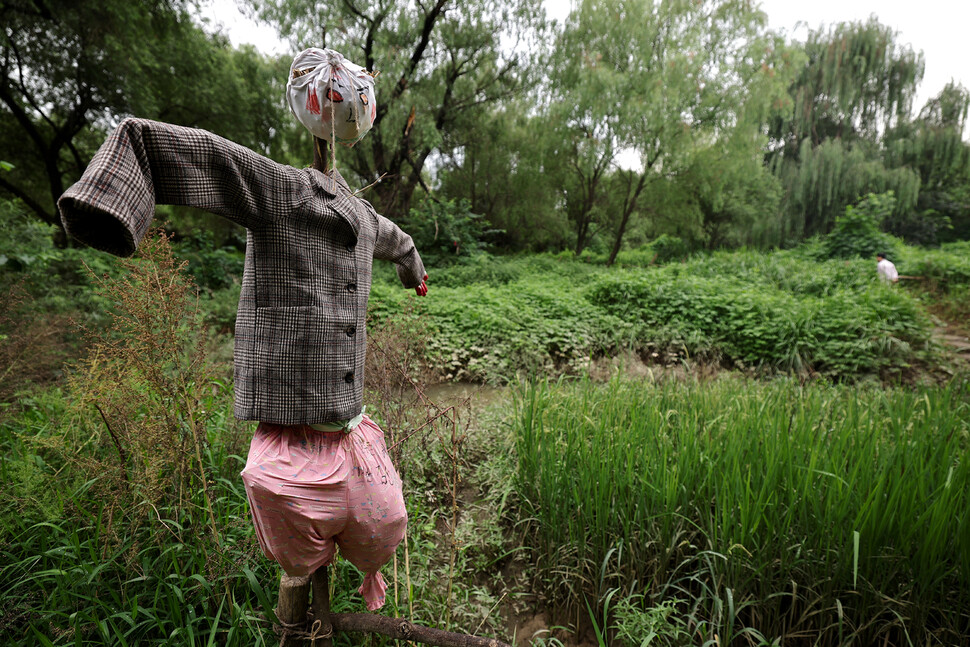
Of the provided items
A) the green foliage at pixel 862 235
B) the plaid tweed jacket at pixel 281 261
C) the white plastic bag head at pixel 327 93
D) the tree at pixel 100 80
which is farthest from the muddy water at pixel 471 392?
the green foliage at pixel 862 235

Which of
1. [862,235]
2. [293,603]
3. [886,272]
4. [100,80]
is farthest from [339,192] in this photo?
[862,235]

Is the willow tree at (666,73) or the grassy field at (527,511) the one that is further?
the willow tree at (666,73)

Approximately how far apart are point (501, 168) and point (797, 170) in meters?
9.11

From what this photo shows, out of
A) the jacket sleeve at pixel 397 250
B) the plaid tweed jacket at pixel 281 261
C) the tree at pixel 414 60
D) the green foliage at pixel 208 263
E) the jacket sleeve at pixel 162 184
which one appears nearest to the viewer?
the jacket sleeve at pixel 162 184

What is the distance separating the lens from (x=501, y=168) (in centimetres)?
1368

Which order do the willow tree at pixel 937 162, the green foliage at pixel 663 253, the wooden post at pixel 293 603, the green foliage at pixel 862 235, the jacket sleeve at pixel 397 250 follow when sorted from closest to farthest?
1. the wooden post at pixel 293 603
2. the jacket sleeve at pixel 397 250
3. the green foliage at pixel 862 235
4. the willow tree at pixel 937 162
5. the green foliage at pixel 663 253

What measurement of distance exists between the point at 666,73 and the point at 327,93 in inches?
442

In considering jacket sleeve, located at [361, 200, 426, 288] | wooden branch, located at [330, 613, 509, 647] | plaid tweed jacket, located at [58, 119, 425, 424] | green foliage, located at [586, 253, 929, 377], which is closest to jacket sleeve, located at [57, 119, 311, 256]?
plaid tweed jacket, located at [58, 119, 425, 424]

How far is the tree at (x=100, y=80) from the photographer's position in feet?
19.1

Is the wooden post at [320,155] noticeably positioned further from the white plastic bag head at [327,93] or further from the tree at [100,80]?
the tree at [100,80]

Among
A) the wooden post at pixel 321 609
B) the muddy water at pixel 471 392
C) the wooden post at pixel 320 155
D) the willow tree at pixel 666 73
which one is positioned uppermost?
the willow tree at pixel 666 73

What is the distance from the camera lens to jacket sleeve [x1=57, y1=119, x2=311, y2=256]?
0.61 metres

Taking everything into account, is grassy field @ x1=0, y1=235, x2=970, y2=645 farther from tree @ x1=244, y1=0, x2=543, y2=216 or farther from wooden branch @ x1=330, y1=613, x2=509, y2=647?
tree @ x1=244, y1=0, x2=543, y2=216

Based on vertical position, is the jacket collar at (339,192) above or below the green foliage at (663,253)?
below
